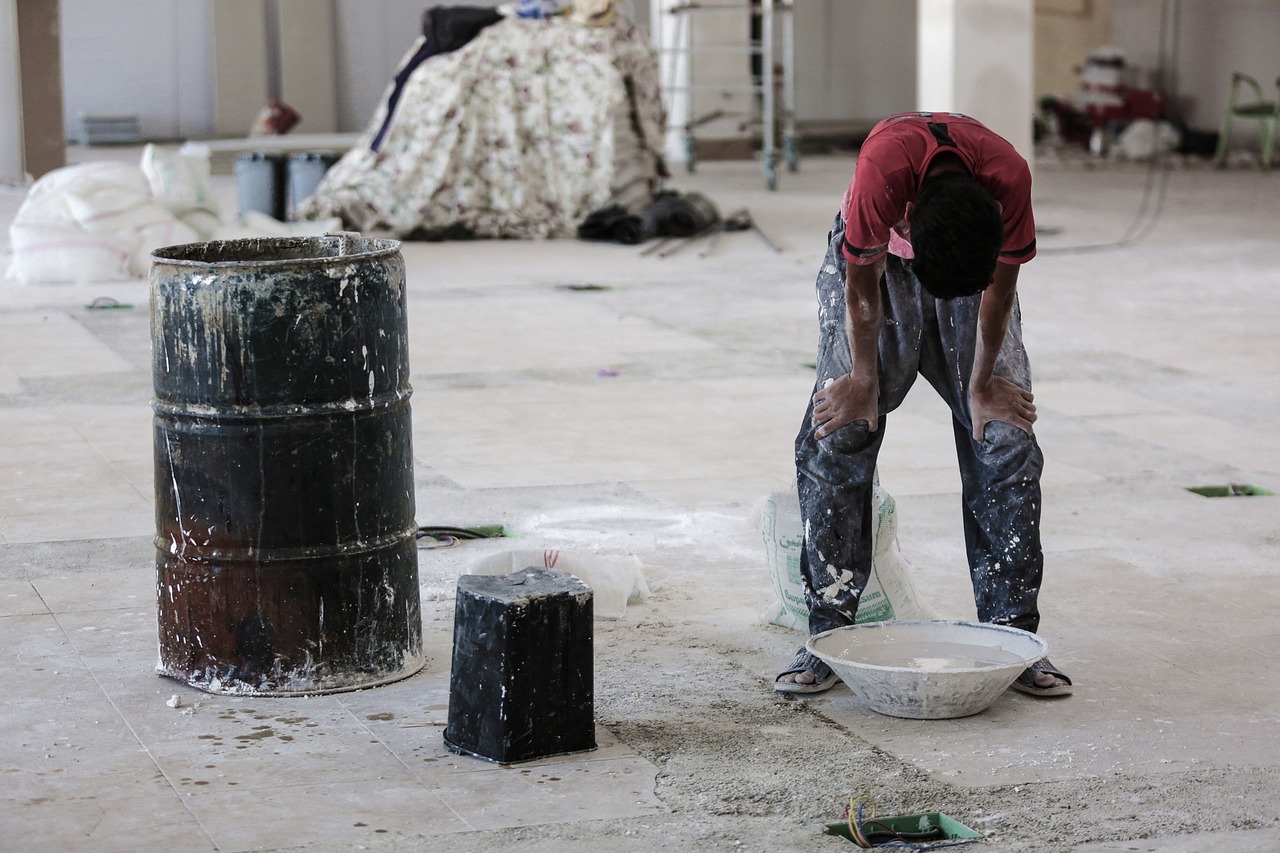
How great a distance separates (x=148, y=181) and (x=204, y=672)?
8651 mm

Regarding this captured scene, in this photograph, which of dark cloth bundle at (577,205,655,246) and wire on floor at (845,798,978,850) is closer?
wire on floor at (845,798,978,850)

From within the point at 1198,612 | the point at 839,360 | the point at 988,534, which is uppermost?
the point at 839,360

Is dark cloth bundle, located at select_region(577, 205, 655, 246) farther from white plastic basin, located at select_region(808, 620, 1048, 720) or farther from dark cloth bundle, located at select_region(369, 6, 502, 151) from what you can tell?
white plastic basin, located at select_region(808, 620, 1048, 720)

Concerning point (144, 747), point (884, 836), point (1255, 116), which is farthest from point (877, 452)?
point (1255, 116)

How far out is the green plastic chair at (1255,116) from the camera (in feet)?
65.5

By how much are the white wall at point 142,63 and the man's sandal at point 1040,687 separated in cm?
2074

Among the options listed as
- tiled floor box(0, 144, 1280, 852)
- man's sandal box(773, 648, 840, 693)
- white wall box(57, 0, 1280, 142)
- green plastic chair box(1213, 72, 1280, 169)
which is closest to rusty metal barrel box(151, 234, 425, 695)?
tiled floor box(0, 144, 1280, 852)

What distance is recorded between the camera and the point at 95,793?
11.3 ft

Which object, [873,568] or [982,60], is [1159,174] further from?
Result: [873,568]

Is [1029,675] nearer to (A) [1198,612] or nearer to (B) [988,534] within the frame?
(B) [988,534]

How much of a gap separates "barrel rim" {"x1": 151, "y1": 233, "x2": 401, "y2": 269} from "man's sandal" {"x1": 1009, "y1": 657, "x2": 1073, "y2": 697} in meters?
A: 1.74

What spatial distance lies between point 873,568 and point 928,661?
0.41 metres

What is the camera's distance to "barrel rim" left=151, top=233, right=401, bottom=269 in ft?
12.6

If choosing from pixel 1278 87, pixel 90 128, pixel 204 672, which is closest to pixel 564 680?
pixel 204 672
